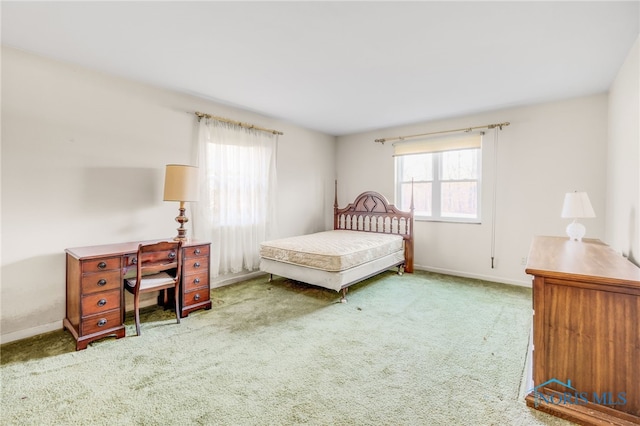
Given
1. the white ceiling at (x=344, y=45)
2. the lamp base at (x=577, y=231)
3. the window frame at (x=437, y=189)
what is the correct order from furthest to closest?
the window frame at (x=437, y=189) < the lamp base at (x=577, y=231) < the white ceiling at (x=344, y=45)

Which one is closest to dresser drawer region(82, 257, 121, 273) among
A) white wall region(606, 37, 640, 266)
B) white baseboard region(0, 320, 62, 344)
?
white baseboard region(0, 320, 62, 344)

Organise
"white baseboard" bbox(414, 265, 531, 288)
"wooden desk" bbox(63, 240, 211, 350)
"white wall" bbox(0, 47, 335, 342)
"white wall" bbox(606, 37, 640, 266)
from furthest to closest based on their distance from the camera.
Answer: "white baseboard" bbox(414, 265, 531, 288)
"white wall" bbox(0, 47, 335, 342)
"wooden desk" bbox(63, 240, 211, 350)
"white wall" bbox(606, 37, 640, 266)

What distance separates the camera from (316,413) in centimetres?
164

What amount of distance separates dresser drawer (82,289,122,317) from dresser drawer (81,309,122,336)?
0.13 ft

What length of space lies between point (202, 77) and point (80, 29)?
1.04 m

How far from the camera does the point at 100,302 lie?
245cm

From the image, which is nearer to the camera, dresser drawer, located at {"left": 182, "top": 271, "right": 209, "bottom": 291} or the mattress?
dresser drawer, located at {"left": 182, "top": 271, "right": 209, "bottom": 291}

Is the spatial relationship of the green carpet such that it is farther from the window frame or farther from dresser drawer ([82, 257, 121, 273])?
the window frame

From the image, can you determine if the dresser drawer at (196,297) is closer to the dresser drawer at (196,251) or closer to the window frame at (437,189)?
the dresser drawer at (196,251)

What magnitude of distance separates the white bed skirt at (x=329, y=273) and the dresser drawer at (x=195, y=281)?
96 cm

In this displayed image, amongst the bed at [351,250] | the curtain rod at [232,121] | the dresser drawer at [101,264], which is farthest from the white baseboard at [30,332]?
the curtain rod at [232,121]

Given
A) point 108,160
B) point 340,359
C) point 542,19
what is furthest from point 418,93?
point 108,160

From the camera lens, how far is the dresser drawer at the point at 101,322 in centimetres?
238

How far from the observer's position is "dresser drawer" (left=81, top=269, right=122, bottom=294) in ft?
7.79
